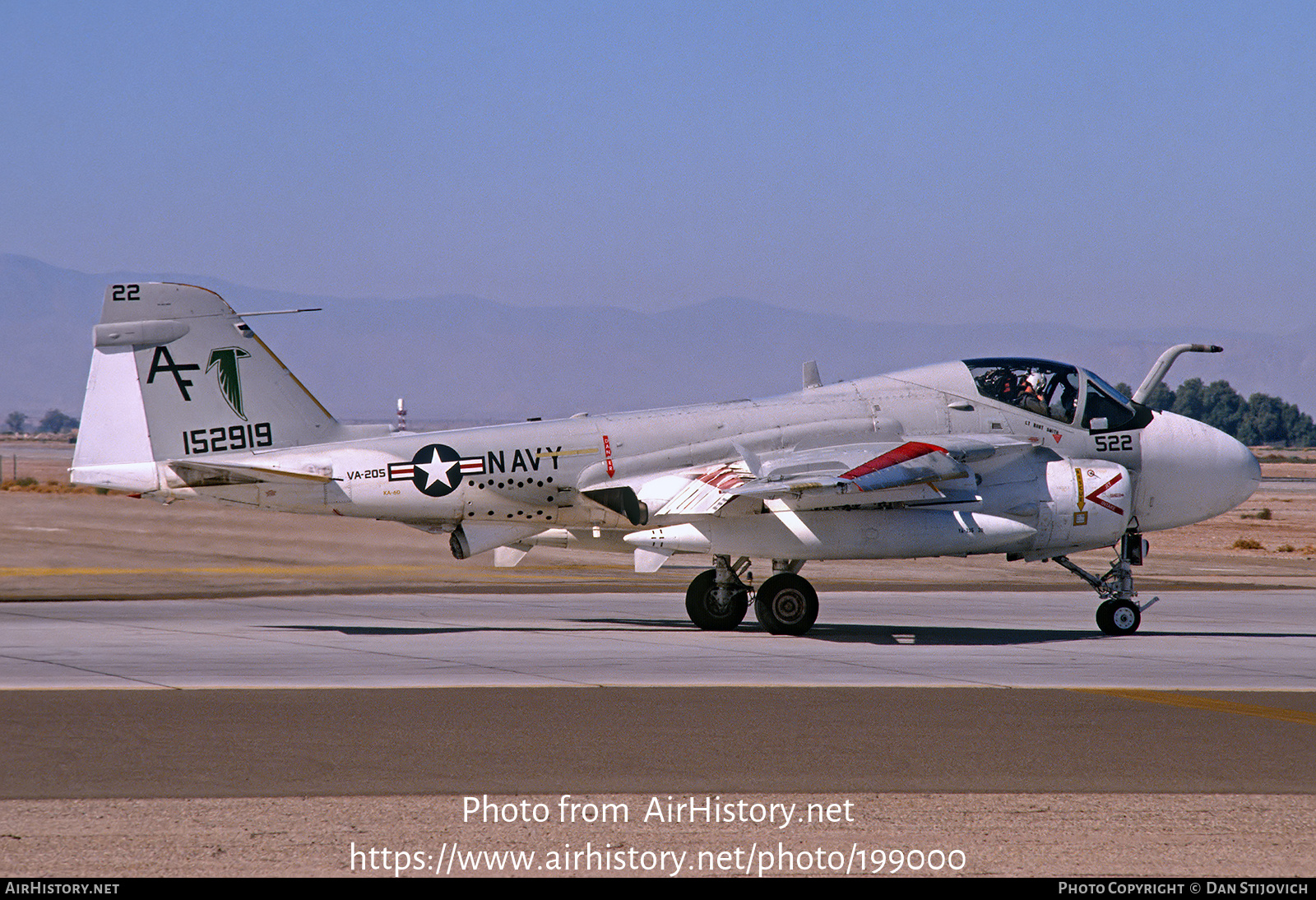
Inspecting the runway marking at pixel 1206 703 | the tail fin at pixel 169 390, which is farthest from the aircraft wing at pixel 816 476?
the tail fin at pixel 169 390

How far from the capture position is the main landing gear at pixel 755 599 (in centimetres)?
1709

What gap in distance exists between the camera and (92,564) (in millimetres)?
29672

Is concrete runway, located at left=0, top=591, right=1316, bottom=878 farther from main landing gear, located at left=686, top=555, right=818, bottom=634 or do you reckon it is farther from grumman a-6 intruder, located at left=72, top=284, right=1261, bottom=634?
grumman a-6 intruder, located at left=72, top=284, right=1261, bottom=634

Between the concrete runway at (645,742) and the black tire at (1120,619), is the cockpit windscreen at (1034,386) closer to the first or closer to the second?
the black tire at (1120,619)

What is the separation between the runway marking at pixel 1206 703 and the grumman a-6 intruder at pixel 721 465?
4.34 meters

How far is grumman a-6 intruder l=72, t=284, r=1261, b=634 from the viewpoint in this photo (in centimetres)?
1664

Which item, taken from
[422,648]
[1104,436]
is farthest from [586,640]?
[1104,436]

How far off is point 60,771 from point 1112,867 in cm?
650

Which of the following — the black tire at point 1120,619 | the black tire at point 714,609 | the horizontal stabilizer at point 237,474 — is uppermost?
the horizontal stabilizer at point 237,474

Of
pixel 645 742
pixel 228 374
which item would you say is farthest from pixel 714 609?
pixel 645 742

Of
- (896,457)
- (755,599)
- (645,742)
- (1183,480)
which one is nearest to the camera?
(645,742)

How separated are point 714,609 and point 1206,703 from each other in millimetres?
7516

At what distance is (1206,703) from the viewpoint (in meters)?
11.8

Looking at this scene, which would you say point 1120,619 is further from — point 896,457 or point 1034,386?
point 896,457
